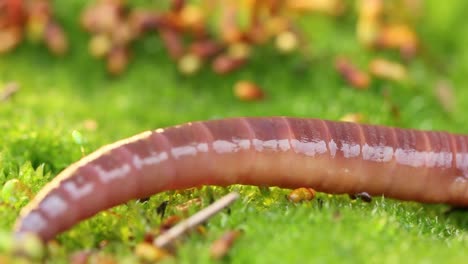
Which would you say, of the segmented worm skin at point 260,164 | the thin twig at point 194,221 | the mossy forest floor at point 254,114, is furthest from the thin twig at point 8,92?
the thin twig at point 194,221

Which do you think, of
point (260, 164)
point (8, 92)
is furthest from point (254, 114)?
point (260, 164)

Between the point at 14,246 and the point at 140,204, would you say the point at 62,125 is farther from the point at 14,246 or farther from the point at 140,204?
the point at 14,246

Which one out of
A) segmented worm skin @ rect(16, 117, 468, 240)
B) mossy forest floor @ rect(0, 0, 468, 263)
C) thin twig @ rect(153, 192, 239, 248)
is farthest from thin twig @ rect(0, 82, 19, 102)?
thin twig @ rect(153, 192, 239, 248)

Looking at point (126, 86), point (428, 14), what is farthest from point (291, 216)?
point (428, 14)

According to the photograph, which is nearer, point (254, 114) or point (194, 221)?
point (194, 221)

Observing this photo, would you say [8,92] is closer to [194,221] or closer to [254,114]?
[254,114]

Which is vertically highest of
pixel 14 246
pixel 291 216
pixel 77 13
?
pixel 77 13
